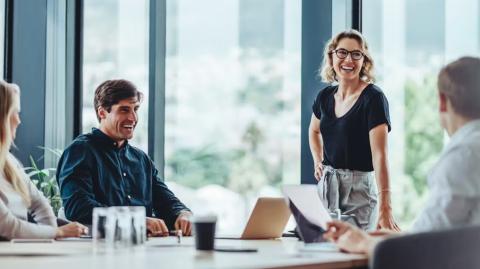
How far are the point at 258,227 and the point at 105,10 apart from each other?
337cm

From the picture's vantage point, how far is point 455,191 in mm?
2406

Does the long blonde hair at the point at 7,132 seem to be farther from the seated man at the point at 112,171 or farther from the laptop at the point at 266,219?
the laptop at the point at 266,219

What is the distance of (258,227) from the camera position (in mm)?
3258

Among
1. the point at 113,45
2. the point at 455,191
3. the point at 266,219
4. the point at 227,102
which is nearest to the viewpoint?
the point at 455,191

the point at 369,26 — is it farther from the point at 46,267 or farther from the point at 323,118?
the point at 46,267

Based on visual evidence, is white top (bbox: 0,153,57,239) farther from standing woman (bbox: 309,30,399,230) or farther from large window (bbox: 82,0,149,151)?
large window (bbox: 82,0,149,151)

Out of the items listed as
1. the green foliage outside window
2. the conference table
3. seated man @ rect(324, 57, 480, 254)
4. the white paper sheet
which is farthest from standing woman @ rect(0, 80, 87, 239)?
the green foliage outside window

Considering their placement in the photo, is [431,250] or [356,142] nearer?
[431,250]

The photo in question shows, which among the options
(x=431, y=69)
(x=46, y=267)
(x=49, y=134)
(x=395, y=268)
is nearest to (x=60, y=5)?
(x=49, y=134)

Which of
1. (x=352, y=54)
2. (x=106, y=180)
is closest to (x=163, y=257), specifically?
(x=106, y=180)

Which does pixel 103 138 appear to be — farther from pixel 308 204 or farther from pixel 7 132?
pixel 308 204

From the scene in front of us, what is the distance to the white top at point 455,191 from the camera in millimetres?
2402

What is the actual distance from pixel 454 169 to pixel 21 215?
1752mm

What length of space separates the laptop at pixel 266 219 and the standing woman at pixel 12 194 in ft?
2.06
